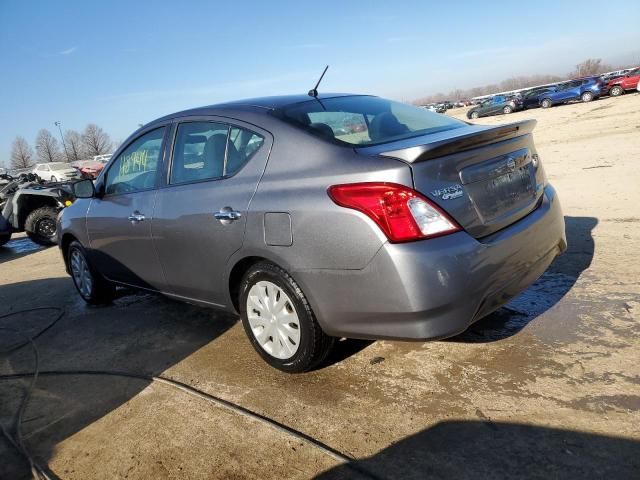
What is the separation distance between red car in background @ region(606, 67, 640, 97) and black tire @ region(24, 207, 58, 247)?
31.5 metres

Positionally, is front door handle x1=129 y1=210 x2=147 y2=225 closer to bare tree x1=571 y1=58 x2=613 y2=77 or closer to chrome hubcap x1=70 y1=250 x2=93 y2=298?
chrome hubcap x1=70 y1=250 x2=93 y2=298

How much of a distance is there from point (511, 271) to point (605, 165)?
7.52 m

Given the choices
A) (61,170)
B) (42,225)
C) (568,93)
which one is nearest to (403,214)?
(42,225)

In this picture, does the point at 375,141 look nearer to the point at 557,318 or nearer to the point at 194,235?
the point at 194,235

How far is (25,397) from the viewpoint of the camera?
3391 mm

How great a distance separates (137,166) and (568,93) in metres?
35.4

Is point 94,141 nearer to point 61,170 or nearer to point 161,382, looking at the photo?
point 61,170

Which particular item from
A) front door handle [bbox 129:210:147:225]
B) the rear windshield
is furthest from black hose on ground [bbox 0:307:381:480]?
the rear windshield

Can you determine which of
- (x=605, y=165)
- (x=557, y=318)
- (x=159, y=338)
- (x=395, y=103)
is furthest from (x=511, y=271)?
(x=605, y=165)

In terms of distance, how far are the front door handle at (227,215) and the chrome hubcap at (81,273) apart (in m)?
2.53

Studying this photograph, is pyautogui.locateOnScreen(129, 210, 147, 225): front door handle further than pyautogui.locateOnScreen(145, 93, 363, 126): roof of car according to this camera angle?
Yes

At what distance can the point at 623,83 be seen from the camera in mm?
30516

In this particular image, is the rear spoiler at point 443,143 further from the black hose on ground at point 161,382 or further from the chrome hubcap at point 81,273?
the chrome hubcap at point 81,273

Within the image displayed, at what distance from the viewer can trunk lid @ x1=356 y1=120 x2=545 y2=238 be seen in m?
2.53
